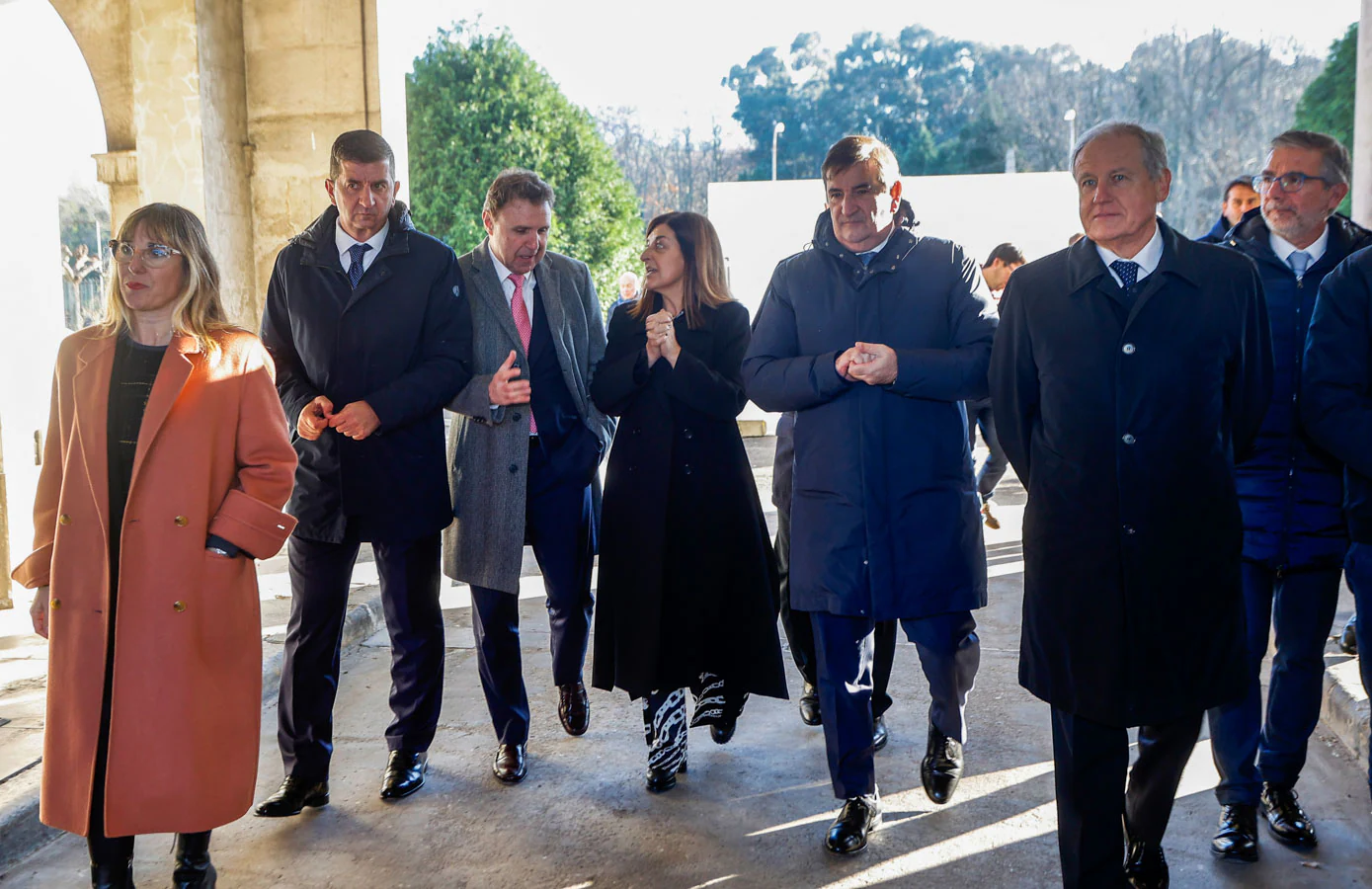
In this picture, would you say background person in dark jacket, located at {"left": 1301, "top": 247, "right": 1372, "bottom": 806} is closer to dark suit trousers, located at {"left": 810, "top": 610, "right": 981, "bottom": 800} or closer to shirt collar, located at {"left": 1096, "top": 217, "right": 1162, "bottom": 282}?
shirt collar, located at {"left": 1096, "top": 217, "right": 1162, "bottom": 282}

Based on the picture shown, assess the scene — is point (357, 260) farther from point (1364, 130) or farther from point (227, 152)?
point (1364, 130)

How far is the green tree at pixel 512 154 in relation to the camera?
22.5m

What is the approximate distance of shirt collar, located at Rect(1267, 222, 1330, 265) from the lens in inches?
139

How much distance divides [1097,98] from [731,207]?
36.2 m

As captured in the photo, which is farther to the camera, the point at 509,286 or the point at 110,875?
the point at 509,286

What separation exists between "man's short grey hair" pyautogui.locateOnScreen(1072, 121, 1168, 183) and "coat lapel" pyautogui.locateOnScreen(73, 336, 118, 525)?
2.48m

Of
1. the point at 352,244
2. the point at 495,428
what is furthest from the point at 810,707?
the point at 352,244

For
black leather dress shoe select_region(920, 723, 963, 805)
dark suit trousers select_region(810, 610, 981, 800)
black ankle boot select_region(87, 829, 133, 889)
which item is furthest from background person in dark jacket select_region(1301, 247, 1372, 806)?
black ankle boot select_region(87, 829, 133, 889)

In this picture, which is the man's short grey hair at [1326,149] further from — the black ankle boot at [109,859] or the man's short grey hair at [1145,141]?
the black ankle boot at [109,859]

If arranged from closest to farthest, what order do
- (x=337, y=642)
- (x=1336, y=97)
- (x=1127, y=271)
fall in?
(x=1127, y=271) → (x=337, y=642) → (x=1336, y=97)

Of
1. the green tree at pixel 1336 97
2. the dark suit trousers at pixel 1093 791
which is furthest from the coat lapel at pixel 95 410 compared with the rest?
the green tree at pixel 1336 97

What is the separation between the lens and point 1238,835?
3.49 meters

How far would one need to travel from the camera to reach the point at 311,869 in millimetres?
3529

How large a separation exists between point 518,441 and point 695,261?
863 mm
